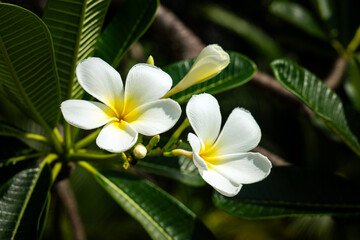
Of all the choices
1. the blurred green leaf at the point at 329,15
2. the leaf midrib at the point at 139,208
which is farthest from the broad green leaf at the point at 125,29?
the blurred green leaf at the point at 329,15

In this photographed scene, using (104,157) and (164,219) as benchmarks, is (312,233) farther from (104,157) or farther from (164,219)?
(104,157)

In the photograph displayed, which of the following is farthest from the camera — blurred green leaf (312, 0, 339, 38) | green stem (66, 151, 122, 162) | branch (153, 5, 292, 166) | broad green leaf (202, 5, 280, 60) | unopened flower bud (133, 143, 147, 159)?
broad green leaf (202, 5, 280, 60)

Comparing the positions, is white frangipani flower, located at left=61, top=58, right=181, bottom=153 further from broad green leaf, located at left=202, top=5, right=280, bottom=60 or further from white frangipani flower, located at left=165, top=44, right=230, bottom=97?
broad green leaf, located at left=202, top=5, right=280, bottom=60

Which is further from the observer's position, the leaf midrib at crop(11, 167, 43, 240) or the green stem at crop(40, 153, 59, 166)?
the green stem at crop(40, 153, 59, 166)

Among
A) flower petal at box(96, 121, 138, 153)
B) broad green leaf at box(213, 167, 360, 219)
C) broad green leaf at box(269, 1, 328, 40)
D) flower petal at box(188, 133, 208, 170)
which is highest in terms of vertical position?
flower petal at box(188, 133, 208, 170)

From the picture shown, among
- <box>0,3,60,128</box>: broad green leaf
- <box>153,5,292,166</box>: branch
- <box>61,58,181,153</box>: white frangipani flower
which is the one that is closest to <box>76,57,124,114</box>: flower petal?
<box>61,58,181,153</box>: white frangipani flower

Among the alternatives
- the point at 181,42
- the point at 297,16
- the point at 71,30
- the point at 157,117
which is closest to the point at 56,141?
the point at 71,30
